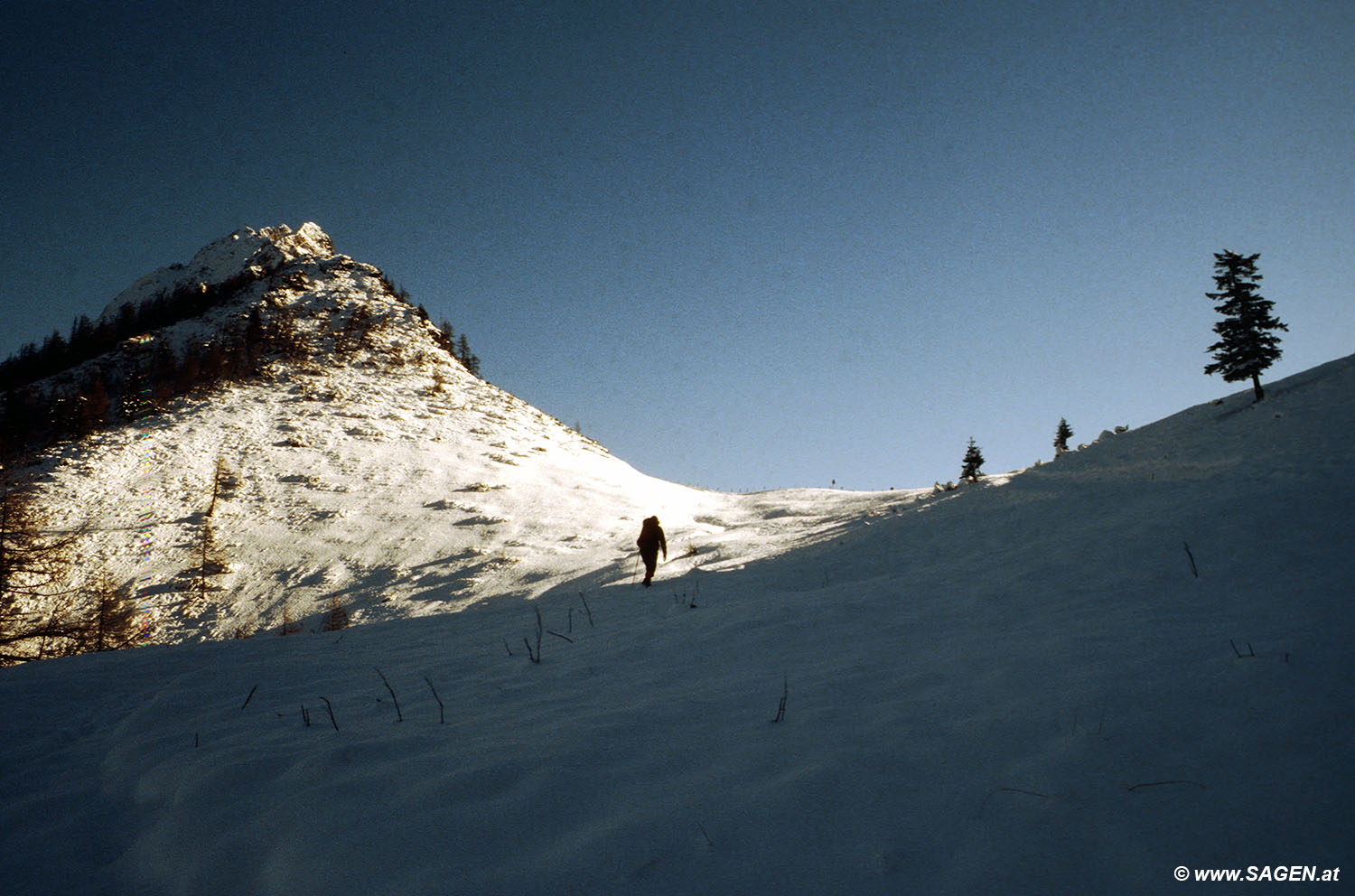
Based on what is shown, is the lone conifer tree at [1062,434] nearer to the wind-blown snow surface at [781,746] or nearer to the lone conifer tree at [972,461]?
the lone conifer tree at [972,461]

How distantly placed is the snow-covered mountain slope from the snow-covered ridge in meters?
19.6

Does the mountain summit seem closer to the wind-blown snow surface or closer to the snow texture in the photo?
the snow texture

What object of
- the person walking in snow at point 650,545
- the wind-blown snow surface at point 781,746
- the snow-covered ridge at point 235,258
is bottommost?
the wind-blown snow surface at point 781,746

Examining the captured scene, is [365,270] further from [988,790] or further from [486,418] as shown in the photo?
[988,790]

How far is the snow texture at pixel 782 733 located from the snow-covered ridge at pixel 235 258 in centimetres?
7121

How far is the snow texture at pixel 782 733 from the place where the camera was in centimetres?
192

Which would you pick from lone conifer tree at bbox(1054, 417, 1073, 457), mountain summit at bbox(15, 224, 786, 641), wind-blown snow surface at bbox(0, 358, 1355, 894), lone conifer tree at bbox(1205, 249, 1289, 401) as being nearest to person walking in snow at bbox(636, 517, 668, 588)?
mountain summit at bbox(15, 224, 786, 641)

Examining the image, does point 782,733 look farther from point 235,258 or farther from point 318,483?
point 235,258

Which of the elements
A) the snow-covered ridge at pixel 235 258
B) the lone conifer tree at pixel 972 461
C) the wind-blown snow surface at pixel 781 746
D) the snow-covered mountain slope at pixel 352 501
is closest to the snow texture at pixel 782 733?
the wind-blown snow surface at pixel 781 746

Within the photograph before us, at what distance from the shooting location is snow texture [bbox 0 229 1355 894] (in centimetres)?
192

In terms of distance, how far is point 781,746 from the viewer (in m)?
2.69

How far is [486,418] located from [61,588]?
23444 millimetres

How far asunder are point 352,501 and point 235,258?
58227 mm

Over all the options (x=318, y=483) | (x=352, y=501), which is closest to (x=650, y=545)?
(x=352, y=501)
